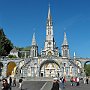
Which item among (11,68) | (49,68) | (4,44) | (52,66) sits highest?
(4,44)

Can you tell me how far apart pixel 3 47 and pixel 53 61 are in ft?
51.9

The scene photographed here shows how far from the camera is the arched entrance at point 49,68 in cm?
8906

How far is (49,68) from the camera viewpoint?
89938 mm

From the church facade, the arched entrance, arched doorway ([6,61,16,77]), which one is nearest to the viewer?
the church facade

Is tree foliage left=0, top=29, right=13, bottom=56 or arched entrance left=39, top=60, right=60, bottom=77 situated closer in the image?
tree foliage left=0, top=29, right=13, bottom=56

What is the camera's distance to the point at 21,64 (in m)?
89.8

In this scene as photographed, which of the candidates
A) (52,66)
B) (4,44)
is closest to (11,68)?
(4,44)

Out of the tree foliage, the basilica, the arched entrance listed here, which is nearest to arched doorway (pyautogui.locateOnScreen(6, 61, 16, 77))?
the basilica

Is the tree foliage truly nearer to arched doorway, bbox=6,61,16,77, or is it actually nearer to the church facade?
arched doorway, bbox=6,61,16,77

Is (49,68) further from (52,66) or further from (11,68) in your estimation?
(11,68)

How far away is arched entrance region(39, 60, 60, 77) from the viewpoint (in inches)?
3506

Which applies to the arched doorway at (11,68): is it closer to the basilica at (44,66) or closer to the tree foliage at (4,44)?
the basilica at (44,66)

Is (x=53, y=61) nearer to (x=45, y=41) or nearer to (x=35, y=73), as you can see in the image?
(x=35, y=73)

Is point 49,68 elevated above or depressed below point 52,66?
below
